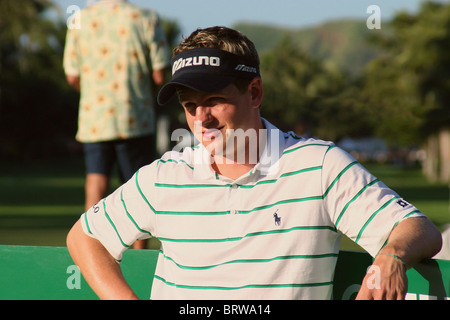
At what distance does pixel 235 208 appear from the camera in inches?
116

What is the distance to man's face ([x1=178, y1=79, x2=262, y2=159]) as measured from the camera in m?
2.99

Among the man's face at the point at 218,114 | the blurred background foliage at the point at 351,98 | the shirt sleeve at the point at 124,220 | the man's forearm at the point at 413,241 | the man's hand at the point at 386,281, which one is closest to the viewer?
the man's hand at the point at 386,281

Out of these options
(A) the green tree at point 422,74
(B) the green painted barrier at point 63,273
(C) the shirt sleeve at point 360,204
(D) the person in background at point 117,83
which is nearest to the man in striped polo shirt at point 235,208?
(C) the shirt sleeve at point 360,204

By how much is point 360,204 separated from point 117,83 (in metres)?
3.59

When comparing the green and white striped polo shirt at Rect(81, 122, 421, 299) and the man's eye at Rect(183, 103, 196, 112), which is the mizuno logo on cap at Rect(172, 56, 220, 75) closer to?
the man's eye at Rect(183, 103, 196, 112)

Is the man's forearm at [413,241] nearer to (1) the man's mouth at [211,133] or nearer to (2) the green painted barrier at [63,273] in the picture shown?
(2) the green painted barrier at [63,273]

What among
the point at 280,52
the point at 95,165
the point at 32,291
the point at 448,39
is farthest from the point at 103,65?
the point at 280,52

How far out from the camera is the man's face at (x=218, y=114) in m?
2.99

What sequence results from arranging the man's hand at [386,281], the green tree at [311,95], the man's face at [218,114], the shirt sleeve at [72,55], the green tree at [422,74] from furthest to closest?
the green tree at [311,95] < the green tree at [422,74] < the shirt sleeve at [72,55] < the man's face at [218,114] < the man's hand at [386,281]

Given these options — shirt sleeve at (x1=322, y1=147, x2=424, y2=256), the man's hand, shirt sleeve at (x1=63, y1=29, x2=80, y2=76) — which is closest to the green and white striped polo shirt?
shirt sleeve at (x1=322, y1=147, x2=424, y2=256)

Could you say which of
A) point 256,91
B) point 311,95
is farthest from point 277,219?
point 311,95

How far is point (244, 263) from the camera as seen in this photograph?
2895 mm

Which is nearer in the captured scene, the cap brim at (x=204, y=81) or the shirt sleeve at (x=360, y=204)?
the shirt sleeve at (x=360, y=204)

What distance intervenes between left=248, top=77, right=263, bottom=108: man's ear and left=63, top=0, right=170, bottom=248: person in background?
2948mm
